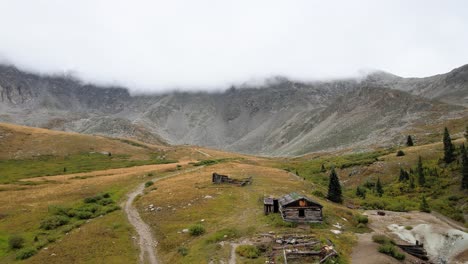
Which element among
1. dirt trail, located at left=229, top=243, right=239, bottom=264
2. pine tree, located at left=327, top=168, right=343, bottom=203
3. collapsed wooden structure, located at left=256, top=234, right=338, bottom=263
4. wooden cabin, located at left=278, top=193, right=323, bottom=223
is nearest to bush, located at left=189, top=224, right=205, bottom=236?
dirt trail, located at left=229, top=243, right=239, bottom=264

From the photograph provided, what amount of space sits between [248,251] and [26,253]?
26.0 m

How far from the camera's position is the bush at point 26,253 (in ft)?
139

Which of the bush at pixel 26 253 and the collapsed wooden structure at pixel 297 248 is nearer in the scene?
the collapsed wooden structure at pixel 297 248

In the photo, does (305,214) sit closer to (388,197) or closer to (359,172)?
(388,197)

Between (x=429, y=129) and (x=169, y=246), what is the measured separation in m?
167

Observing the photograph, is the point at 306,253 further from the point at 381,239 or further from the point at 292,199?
the point at 292,199

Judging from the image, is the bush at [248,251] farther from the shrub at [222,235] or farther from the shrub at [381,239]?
the shrub at [381,239]

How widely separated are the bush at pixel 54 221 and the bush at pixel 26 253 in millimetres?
10119

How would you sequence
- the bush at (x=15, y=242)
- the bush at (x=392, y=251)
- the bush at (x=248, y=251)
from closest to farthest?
the bush at (x=248, y=251)
the bush at (x=392, y=251)
the bush at (x=15, y=242)

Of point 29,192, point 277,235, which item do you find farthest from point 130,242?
point 29,192

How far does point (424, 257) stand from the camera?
135 ft

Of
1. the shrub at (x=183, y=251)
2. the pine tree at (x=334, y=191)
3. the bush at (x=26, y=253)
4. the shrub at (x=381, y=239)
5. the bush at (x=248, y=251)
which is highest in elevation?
the pine tree at (x=334, y=191)

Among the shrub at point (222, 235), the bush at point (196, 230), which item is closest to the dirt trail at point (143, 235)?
the bush at point (196, 230)

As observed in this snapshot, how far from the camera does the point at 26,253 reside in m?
42.9
